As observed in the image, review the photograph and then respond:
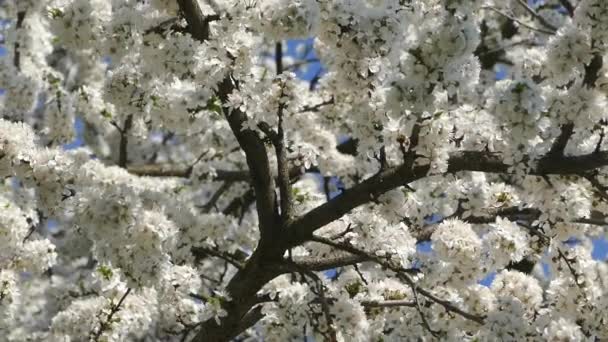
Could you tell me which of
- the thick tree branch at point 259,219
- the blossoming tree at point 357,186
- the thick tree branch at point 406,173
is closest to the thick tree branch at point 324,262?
the blossoming tree at point 357,186

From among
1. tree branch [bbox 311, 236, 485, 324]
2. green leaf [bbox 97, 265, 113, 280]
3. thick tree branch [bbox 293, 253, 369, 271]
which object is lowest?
tree branch [bbox 311, 236, 485, 324]

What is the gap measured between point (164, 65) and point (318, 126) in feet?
11.3

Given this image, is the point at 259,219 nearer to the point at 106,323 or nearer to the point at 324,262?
the point at 324,262

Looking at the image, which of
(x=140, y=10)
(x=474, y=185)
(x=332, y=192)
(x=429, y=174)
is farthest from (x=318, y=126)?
(x=429, y=174)

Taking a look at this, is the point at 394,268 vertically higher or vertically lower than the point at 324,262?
lower

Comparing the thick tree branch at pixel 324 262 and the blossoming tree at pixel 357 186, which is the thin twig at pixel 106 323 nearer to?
the blossoming tree at pixel 357 186

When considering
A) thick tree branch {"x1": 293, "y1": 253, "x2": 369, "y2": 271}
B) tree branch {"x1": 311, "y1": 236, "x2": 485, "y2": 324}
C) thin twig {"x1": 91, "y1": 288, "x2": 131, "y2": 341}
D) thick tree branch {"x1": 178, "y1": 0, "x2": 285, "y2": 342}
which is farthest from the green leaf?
tree branch {"x1": 311, "y1": 236, "x2": 485, "y2": 324}

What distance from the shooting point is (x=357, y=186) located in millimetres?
5348

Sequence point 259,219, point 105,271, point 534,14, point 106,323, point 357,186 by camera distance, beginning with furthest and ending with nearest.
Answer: point 534,14 < point 106,323 < point 105,271 < point 259,219 < point 357,186

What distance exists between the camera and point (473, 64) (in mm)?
4578

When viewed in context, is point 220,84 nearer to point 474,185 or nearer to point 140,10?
point 140,10

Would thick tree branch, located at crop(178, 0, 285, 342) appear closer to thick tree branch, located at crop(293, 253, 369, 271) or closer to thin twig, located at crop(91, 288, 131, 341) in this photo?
thick tree branch, located at crop(293, 253, 369, 271)

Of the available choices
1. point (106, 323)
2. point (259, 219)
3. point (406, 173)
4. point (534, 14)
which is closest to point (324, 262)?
point (259, 219)

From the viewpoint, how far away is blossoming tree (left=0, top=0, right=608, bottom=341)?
4.73 m
